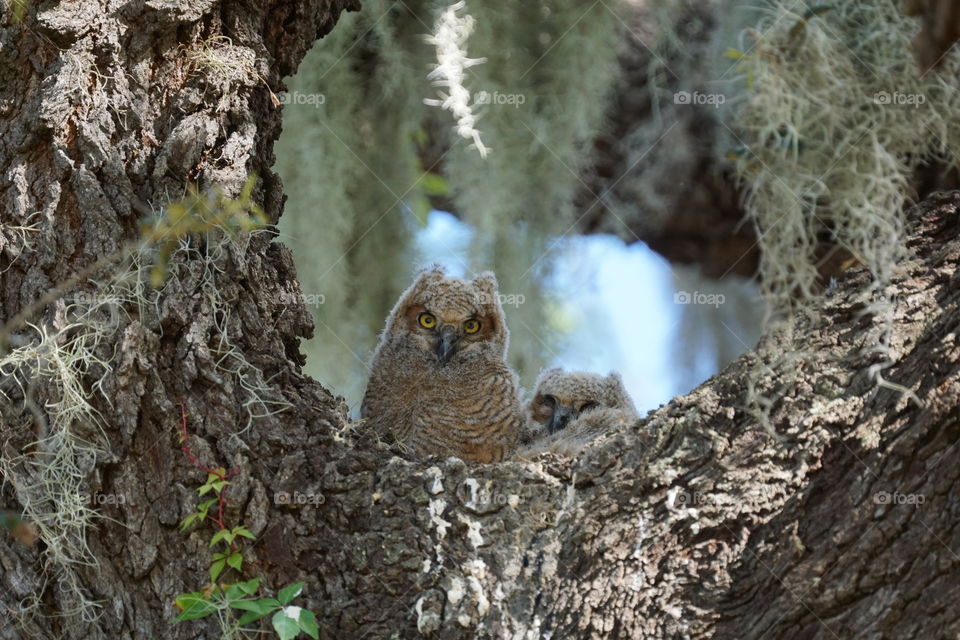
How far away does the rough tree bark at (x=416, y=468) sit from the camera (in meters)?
2.21

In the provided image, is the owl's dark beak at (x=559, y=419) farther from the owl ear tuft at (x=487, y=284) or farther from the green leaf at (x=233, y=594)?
the green leaf at (x=233, y=594)

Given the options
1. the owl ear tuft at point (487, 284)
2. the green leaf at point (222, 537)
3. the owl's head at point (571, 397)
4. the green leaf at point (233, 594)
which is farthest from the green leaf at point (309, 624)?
the owl ear tuft at point (487, 284)

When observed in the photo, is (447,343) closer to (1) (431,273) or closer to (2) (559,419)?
(1) (431,273)

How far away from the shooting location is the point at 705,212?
6328 mm

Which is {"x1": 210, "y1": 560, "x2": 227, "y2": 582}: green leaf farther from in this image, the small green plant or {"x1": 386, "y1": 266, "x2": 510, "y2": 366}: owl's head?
{"x1": 386, "y1": 266, "x2": 510, "y2": 366}: owl's head

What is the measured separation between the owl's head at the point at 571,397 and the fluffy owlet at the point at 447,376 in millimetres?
211

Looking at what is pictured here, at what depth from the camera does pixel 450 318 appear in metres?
4.10

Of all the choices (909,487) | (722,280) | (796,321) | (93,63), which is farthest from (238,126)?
(722,280)

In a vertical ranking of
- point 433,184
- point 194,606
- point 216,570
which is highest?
point 433,184

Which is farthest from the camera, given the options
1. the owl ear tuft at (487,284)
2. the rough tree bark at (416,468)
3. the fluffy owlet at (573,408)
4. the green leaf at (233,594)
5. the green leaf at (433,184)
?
the green leaf at (433,184)

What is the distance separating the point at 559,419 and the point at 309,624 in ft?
6.80

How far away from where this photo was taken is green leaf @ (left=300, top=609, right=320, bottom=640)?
2.23 metres

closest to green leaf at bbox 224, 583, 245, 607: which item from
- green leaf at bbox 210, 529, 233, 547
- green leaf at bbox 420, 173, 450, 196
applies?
green leaf at bbox 210, 529, 233, 547

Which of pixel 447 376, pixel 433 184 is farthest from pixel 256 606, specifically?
pixel 433 184
